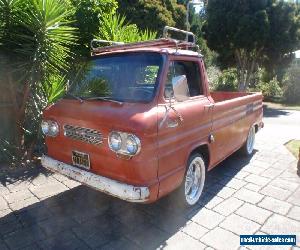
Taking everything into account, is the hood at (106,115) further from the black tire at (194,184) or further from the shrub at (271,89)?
the shrub at (271,89)

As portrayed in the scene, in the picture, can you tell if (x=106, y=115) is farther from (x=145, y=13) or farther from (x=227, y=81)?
(x=227, y=81)

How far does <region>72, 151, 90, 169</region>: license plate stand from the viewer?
384cm

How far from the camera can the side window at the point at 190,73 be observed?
13.7 feet

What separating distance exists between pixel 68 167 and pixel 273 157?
4.78m

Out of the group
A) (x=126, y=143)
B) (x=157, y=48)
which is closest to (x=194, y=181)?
(x=126, y=143)

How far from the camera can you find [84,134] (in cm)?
379

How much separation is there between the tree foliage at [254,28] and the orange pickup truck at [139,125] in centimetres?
1336

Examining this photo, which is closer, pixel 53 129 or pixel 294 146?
pixel 53 129

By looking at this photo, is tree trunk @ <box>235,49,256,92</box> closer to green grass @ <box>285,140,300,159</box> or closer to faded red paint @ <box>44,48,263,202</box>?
green grass @ <box>285,140,300,159</box>

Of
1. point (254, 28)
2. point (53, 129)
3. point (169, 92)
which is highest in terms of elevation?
point (254, 28)

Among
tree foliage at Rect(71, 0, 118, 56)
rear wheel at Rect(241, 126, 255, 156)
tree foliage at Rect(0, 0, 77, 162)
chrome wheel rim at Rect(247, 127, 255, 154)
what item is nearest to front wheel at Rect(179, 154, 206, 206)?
rear wheel at Rect(241, 126, 255, 156)

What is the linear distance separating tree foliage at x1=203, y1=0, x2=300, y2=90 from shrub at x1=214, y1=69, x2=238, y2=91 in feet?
12.6

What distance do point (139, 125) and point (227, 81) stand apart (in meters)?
21.1

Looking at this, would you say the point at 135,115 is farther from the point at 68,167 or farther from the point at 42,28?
the point at 42,28
